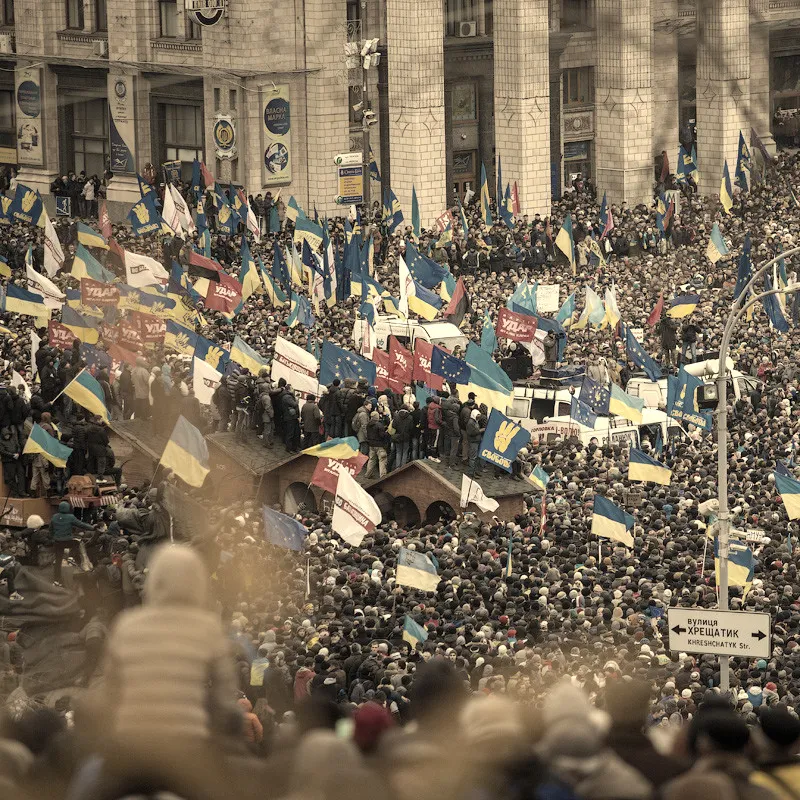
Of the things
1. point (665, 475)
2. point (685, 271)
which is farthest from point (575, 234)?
point (665, 475)

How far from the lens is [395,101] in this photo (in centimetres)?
5872

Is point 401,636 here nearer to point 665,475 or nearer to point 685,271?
point 665,475

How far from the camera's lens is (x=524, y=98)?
6031cm

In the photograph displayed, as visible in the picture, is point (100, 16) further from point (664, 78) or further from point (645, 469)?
point (645, 469)

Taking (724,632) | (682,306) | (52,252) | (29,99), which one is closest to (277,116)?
(29,99)

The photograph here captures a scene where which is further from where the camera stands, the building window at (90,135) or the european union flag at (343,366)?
the building window at (90,135)

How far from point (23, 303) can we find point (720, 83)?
33.1 metres

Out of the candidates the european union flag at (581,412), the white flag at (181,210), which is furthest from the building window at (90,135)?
the european union flag at (581,412)

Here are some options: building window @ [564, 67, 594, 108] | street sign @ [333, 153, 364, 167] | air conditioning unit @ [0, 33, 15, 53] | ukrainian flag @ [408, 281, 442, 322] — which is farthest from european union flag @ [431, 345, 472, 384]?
air conditioning unit @ [0, 33, 15, 53]

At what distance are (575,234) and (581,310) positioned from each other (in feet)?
29.6

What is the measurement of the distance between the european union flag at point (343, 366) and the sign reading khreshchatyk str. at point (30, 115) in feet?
103

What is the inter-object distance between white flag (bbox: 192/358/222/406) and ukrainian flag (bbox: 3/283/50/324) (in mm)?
4443

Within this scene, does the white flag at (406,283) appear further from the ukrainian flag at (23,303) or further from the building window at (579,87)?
the building window at (579,87)

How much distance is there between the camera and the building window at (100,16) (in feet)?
206
